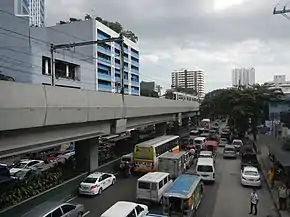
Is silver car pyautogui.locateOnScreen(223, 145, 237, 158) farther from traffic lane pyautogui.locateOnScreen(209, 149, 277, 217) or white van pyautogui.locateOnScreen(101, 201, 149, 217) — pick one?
white van pyautogui.locateOnScreen(101, 201, 149, 217)

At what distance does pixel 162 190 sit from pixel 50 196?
598 centimetres

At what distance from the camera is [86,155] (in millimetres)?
25031

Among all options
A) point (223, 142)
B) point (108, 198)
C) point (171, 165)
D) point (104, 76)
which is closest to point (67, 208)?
point (108, 198)

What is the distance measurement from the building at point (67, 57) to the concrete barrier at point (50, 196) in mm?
28131

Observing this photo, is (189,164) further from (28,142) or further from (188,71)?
(188,71)

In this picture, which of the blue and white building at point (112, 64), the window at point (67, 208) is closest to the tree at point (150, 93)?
the blue and white building at point (112, 64)

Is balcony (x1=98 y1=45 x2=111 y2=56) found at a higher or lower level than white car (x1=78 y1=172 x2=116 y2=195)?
higher

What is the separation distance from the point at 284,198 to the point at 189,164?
44.5ft

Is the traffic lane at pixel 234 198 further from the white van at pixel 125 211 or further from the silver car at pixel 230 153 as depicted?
the silver car at pixel 230 153

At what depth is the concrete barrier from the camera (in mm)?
16125

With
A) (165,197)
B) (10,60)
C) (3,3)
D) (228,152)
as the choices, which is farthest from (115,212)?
(3,3)

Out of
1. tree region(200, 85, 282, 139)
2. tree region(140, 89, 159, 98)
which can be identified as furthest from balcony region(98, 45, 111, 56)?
tree region(200, 85, 282, 139)

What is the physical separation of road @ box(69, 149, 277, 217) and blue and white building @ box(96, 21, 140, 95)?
50401 mm

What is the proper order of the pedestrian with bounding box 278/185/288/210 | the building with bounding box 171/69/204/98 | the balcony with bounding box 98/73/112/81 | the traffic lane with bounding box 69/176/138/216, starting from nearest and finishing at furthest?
the pedestrian with bounding box 278/185/288/210, the traffic lane with bounding box 69/176/138/216, the balcony with bounding box 98/73/112/81, the building with bounding box 171/69/204/98
